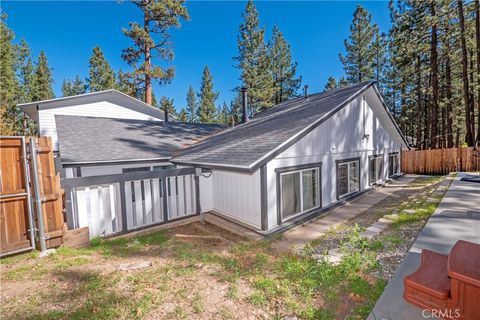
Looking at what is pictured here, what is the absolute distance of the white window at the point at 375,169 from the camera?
12.3 m

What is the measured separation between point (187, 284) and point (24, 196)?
4.11m

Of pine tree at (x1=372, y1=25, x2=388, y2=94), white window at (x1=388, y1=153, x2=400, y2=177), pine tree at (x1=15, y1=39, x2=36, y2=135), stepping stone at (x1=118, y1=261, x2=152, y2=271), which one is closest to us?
stepping stone at (x1=118, y1=261, x2=152, y2=271)

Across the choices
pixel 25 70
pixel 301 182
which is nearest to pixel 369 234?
pixel 301 182

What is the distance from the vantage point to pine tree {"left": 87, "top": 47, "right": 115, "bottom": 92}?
98.2 ft

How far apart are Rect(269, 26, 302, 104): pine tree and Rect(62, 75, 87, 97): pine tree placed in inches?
1187

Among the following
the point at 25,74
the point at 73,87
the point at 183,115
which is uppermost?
the point at 73,87

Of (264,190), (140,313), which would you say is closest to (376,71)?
(264,190)

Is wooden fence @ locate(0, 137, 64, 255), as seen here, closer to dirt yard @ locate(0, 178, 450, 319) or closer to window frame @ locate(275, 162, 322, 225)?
dirt yard @ locate(0, 178, 450, 319)

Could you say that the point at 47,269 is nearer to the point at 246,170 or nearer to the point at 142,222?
the point at 142,222

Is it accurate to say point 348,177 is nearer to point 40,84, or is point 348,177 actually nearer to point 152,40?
point 152,40

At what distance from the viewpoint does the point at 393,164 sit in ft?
51.5

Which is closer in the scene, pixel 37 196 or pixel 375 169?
pixel 37 196

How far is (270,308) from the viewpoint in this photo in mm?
3482

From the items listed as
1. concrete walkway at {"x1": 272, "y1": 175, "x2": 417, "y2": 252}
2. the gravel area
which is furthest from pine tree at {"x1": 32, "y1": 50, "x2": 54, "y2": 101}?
the gravel area
